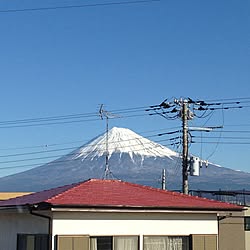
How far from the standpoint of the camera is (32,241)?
58.5ft

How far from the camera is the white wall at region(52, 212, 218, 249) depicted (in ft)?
54.1

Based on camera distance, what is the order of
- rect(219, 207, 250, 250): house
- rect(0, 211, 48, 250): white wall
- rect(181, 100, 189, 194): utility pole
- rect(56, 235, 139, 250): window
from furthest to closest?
rect(181, 100, 189, 194): utility pole, rect(219, 207, 250, 250): house, rect(0, 211, 48, 250): white wall, rect(56, 235, 139, 250): window

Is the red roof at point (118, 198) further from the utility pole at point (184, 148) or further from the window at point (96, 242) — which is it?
the utility pole at point (184, 148)

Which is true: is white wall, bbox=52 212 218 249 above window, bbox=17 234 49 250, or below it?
above

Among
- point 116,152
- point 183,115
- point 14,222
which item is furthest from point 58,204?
point 116,152

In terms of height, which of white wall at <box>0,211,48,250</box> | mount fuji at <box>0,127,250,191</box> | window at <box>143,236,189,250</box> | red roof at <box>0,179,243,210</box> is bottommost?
window at <box>143,236,189,250</box>

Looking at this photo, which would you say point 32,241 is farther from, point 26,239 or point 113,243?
point 113,243

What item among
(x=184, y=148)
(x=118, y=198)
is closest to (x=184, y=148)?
(x=184, y=148)

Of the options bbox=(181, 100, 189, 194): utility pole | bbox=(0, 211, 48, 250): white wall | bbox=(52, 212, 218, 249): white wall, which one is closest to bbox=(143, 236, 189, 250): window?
bbox=(52, 212, 218, 249): white wall

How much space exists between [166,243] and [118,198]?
175 centimetres

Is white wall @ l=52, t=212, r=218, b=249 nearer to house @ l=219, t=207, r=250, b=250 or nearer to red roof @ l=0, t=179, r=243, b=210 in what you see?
red roof @ l=0, t=179, r=243, b=210

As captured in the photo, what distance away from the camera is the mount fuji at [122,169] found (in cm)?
12862

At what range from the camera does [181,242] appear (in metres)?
17.9

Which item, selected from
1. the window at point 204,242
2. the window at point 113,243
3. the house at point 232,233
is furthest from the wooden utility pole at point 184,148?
the window at point 113,243
